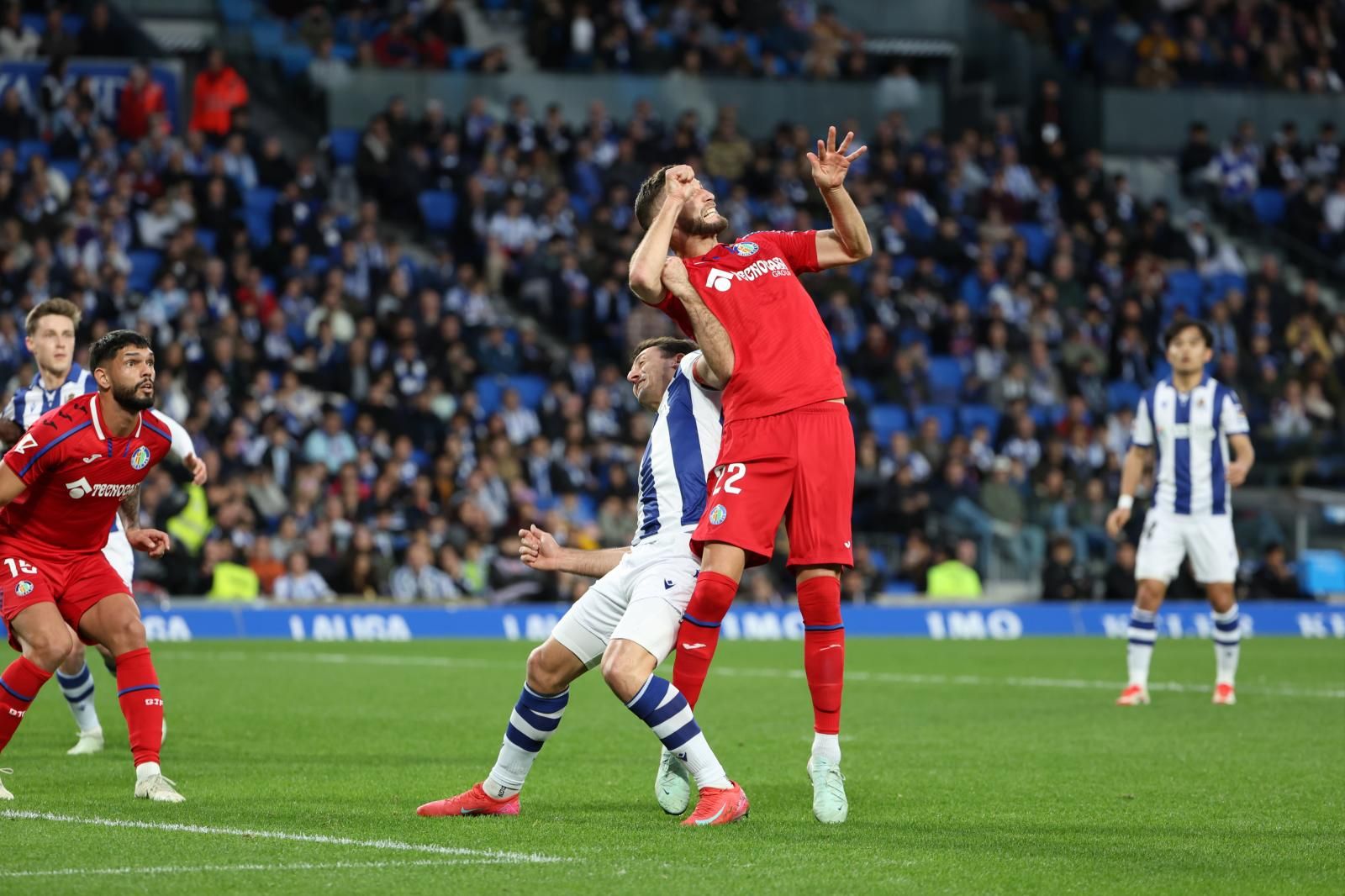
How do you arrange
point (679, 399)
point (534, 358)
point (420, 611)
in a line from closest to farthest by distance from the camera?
point (679, 399)
point (420, 611)
point (534, 358)

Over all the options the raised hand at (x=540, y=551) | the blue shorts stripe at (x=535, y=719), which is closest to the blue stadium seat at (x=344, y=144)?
the raised hand at (x=540, y=551)

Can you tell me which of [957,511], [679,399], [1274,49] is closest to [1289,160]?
[1274,49]

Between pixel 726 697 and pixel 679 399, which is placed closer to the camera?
pixel 679 399

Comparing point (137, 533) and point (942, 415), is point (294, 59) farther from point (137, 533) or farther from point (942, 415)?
point (137, 533)

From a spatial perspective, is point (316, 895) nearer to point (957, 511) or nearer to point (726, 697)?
point (726, 697)

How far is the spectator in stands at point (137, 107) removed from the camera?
26922 millimetres

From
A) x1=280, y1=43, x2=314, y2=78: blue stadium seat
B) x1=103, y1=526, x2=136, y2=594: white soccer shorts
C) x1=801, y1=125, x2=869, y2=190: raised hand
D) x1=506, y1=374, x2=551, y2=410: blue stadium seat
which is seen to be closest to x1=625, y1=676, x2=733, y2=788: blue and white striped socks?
x1=801, y1=125, x2=869, y2=190: raised hand

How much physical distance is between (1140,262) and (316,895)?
2619 centimetres

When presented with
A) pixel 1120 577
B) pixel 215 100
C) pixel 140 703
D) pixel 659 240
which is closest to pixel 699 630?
pixel 659 240

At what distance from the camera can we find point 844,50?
33.0 m

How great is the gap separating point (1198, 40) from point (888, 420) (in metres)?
12.3

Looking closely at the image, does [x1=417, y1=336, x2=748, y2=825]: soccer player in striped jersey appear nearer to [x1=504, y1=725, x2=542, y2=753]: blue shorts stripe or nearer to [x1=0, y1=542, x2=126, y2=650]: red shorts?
[x1=504, y1=725, x2=542, y2=753]: blue shorts stripe

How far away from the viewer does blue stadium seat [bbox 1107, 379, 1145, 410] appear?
28.1 metres

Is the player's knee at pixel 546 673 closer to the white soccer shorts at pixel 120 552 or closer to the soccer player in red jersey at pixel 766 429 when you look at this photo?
the soccer player in red jersey at pixel 766 429
